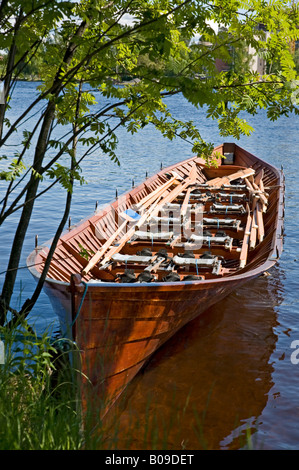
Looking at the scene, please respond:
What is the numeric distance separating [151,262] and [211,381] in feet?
7.64

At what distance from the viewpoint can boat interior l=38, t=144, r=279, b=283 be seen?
31.5ft

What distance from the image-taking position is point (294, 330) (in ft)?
37.0

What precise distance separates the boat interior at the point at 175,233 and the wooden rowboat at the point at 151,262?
0.02 m

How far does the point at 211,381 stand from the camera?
8.83 m

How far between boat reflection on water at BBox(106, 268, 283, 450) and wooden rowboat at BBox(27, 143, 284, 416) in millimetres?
518

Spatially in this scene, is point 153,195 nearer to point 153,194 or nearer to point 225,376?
point 153,194

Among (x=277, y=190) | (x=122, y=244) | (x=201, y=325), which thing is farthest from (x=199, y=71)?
(x=277, y=190)

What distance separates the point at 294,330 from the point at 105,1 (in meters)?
7.93

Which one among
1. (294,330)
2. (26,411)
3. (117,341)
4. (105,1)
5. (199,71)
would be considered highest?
(105,1)

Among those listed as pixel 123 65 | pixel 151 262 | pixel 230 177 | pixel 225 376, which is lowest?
pixel 225 376

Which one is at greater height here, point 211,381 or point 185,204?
point 185,204

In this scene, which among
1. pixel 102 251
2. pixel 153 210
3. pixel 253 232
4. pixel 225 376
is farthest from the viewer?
pixel 153 210

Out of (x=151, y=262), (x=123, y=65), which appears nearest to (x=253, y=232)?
(x=151, y=262)
